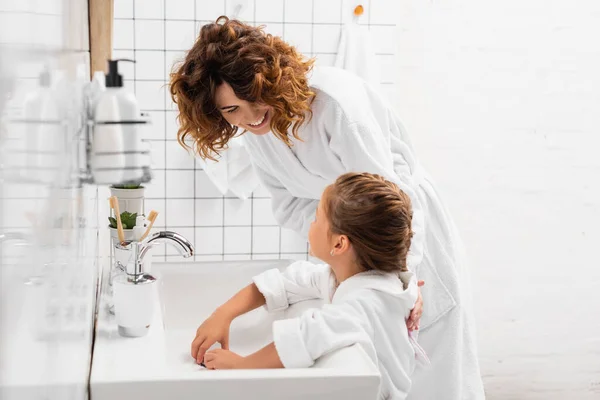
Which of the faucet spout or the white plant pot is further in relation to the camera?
the white plant pot

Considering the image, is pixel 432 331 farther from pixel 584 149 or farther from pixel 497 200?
pixel 584 149

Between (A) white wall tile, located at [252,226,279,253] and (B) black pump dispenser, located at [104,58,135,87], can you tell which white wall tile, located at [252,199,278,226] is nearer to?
(A) white wall tile, located at [252,226,279,253]

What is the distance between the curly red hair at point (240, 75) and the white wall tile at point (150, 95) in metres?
0.98

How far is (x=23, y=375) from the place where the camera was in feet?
1.37

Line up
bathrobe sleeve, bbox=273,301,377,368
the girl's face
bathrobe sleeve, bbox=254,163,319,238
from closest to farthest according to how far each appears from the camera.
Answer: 1. bathrobe sleeve, bbox=273,301,377,368
2. the girl's face
3. bathrobe sleeve, bbox=254,163,319,238

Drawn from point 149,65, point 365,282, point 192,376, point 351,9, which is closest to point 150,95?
point 149,65

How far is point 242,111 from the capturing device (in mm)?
1460

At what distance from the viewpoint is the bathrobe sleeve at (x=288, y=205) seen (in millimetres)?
1798

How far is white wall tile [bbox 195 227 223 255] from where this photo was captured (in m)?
2.55

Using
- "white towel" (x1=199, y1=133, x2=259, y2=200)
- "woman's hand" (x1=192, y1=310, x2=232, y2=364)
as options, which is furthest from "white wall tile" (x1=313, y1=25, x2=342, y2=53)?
"woman's hand" (x1=192, y1=310, x2=232, y2=364)

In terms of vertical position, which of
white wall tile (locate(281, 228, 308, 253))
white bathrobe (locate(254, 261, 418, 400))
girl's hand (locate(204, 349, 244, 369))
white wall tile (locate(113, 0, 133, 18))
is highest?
white wall tile (locate(113, 0, 133, 18))

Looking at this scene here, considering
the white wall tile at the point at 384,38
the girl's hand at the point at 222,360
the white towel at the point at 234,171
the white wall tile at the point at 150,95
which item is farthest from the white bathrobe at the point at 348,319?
the white wall tile at the point at 384,38

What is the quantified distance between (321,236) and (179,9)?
1.33 m

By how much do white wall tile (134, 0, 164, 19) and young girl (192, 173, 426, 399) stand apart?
1299mm
